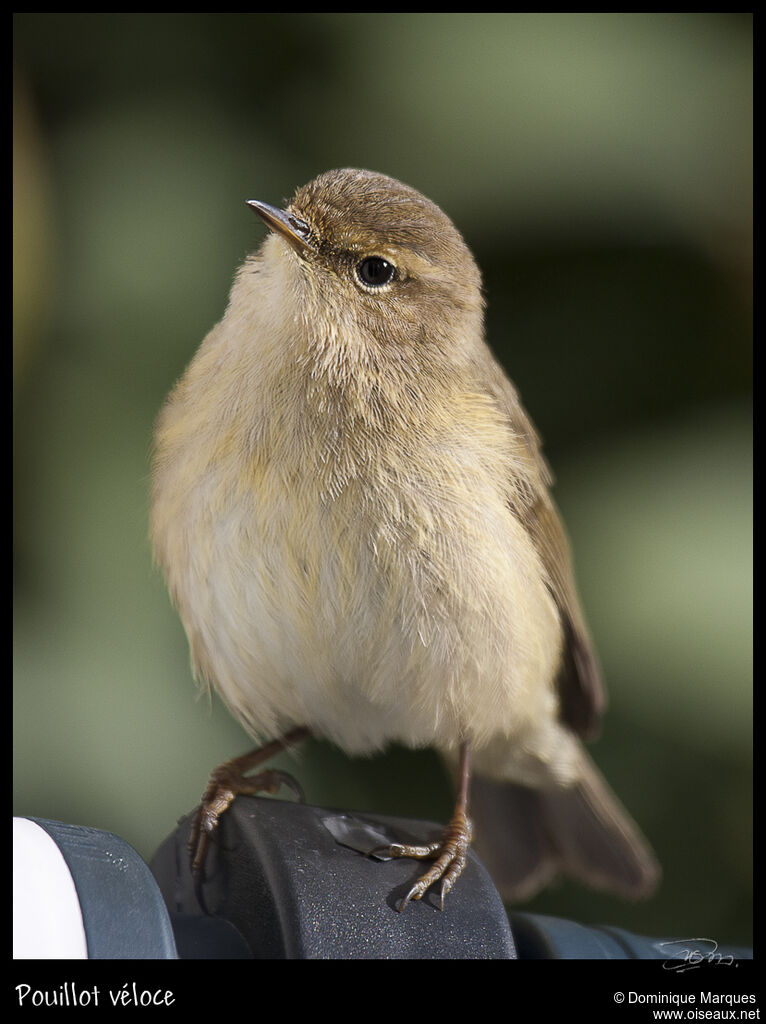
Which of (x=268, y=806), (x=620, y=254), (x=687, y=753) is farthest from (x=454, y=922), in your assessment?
(x=620, y=254)

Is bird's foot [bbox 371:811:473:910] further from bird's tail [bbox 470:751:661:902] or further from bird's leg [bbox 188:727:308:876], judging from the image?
bird's tail [bbox 470:751:661:902]

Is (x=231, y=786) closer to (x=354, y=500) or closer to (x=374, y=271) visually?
(x=354, y=500)

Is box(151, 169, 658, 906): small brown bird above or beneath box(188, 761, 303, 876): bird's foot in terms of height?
above

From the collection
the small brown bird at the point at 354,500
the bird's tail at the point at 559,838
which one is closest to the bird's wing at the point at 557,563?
the small brown bird at the point at 354,500

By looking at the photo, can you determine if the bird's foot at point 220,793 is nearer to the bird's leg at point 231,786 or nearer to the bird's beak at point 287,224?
the bird's leg at point 231,786

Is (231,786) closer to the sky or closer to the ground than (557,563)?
closer to the ground

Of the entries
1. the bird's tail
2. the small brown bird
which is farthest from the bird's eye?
the bird's tail

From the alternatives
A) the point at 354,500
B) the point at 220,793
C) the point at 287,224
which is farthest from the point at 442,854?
the point at 287,224
